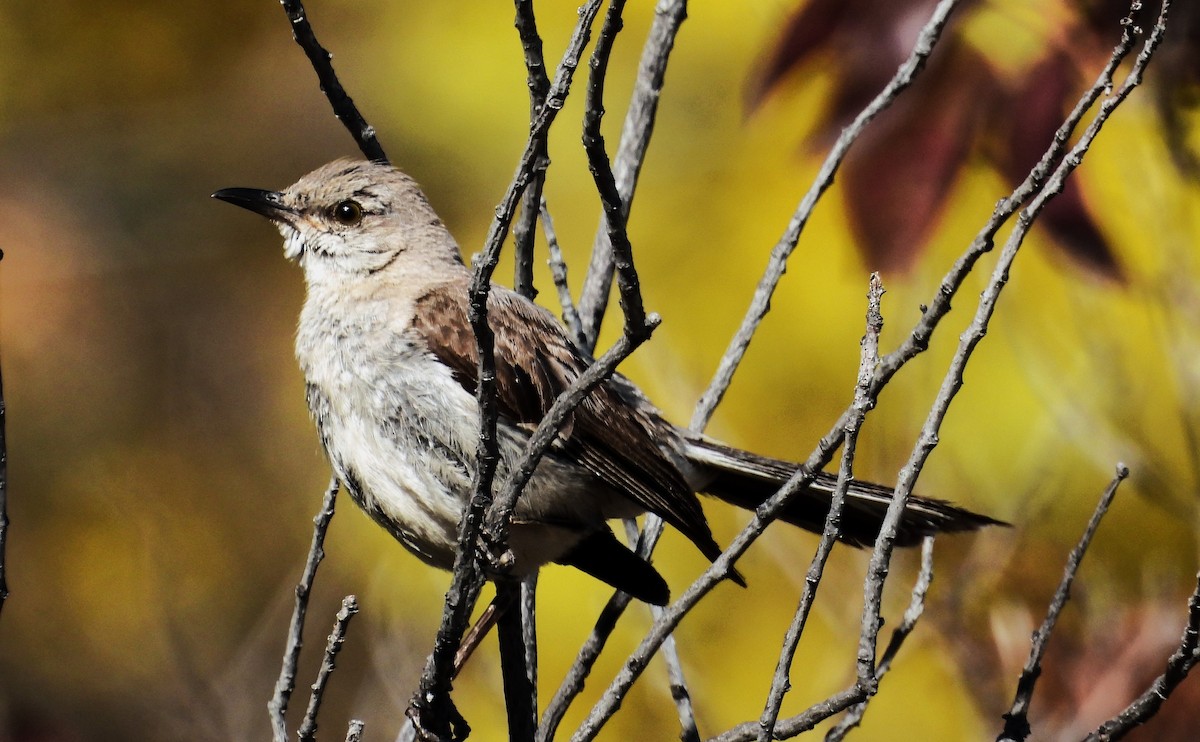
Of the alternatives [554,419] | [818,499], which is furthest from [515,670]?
[818,499]

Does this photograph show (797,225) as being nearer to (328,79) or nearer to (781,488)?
(781,488)

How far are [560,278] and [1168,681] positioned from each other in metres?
1.96

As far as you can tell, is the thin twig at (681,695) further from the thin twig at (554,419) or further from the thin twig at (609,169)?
the thin twig at (609,169)

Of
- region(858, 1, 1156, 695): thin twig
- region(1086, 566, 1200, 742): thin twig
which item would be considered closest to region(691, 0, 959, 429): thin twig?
region(858, 1, 1156, 695): thin twig

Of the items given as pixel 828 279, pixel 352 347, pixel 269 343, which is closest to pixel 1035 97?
pixel 828 279

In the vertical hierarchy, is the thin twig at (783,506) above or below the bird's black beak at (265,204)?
below

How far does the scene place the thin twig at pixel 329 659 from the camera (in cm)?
256

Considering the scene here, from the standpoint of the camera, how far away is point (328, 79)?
10.8 ft

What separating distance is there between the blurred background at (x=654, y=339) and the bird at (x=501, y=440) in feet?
2.40

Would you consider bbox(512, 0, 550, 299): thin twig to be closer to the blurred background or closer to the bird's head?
the bird's head

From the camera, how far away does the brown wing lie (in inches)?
150

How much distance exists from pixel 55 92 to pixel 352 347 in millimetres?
5553

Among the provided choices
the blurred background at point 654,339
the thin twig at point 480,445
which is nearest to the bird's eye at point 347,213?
the blurred background at point 654,339

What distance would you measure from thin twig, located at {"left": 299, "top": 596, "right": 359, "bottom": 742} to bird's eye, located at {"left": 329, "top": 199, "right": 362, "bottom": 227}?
204 cm
